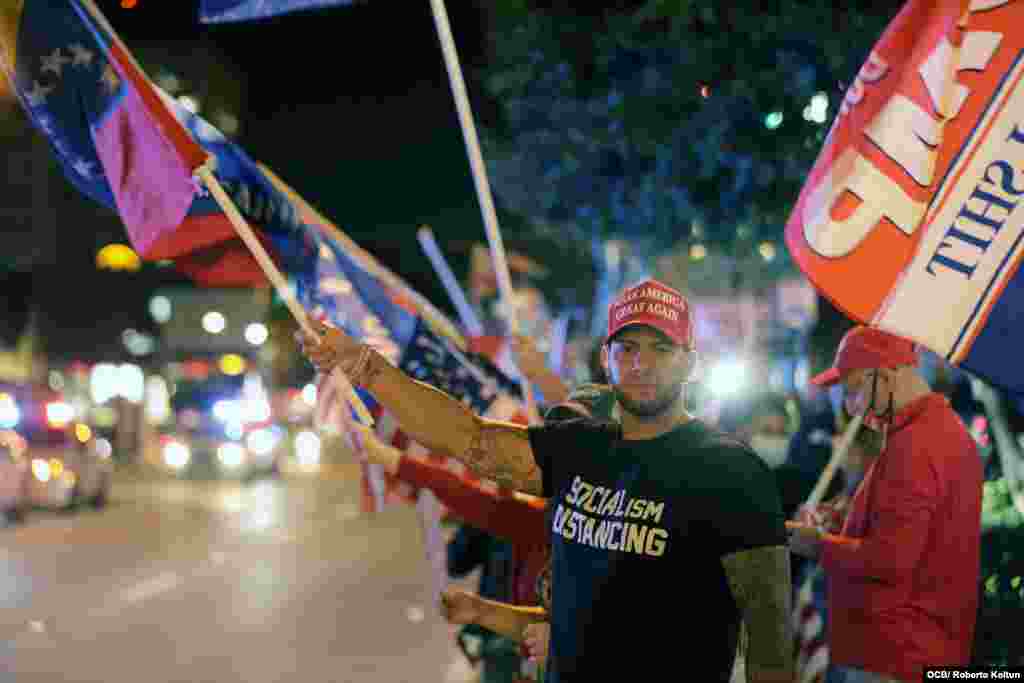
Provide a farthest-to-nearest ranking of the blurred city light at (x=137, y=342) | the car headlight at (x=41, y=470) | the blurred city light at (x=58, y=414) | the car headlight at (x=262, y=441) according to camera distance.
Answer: the blurred city light at (x=137, y=342) → the car headlight at (x=262, y=441) → the blurred city light at (x=58, y=414) → the car headlight at (x=41, y=470)

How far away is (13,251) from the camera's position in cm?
1928

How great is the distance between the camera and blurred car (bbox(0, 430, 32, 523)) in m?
16.8

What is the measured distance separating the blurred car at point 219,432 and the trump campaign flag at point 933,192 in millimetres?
24163

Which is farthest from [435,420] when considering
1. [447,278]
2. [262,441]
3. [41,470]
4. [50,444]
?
[262,441]

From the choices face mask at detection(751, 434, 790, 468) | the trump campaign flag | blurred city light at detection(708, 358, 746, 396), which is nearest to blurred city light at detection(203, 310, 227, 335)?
blurred city light at detection(708, 358, 746, 396)

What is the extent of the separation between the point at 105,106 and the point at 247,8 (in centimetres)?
68

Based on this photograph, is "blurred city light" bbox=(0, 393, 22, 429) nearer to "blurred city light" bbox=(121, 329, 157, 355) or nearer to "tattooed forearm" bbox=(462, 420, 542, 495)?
"tattooed forearm" bbox=(462, 420, 542, 495)

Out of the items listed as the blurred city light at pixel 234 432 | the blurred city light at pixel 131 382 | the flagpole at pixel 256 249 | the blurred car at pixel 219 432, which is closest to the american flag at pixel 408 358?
the flagpole at pixel 256 249

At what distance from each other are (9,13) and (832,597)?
3756mm

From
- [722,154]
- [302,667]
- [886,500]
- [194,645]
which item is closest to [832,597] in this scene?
[886,500]

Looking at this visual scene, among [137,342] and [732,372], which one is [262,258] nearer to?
[732,372]

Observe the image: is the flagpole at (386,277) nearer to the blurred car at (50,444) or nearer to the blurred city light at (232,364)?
the blurred car at (50,444)

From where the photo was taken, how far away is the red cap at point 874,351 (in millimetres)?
4590

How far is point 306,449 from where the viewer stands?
3569 centimetres
